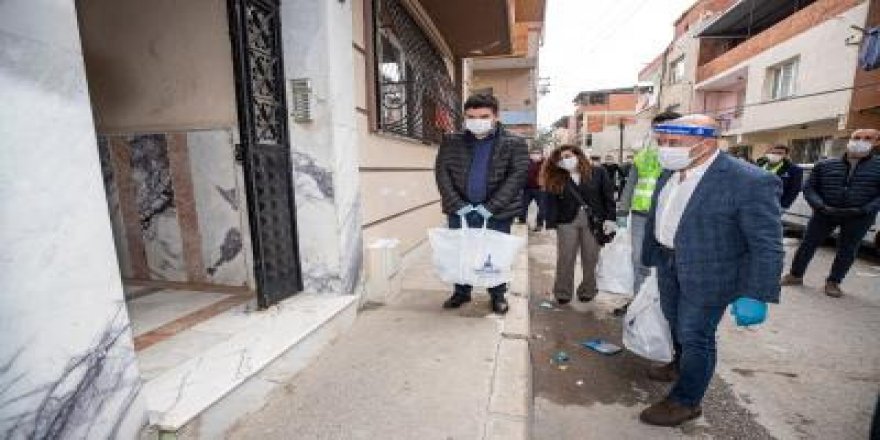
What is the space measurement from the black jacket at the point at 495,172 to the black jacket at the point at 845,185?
4.02 m

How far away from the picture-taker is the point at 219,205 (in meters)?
3.52

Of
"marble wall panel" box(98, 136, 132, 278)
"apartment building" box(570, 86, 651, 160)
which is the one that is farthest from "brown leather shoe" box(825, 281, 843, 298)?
"apartment building" box(570, 86, 651, 160)

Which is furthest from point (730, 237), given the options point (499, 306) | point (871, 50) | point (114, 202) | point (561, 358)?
point (871, 50)

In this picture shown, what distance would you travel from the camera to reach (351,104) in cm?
350

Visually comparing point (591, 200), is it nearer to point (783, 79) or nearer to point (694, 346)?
point (694, 346)

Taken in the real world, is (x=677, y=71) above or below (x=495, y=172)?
above

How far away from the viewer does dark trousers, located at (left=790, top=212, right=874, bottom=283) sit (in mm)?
4781

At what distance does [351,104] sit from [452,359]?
2.12 meters

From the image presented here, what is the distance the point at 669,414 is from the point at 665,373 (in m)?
0.64

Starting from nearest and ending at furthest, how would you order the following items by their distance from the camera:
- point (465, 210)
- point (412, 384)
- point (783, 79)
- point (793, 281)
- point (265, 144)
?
1. point (412, 384)
2. point (265, 144)
3. point (465, 210)
4. point (793, 281)
5. point (783, 79)

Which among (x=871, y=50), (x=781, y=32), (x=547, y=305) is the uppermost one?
(x=781, y=32)

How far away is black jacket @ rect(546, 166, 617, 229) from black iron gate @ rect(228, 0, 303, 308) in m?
2.53

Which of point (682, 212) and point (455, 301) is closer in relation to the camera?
point (682, 212)

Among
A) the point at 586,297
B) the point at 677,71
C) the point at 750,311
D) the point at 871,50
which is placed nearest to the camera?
the point at 750,311
